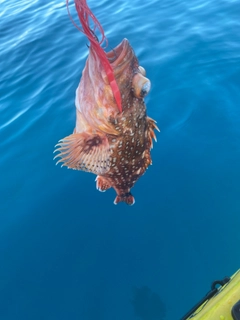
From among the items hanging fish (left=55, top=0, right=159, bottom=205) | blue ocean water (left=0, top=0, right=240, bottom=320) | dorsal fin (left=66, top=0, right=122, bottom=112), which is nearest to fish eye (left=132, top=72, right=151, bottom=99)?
hanging fish (left=55, top=0, right=159, bottom=205)

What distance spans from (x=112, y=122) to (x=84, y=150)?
0.37 m

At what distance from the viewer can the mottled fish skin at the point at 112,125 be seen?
2.32 metres

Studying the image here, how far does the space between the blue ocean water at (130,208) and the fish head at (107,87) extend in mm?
2538

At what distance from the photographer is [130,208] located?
5.03 m

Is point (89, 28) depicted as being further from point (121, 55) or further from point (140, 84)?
point (140, 84)

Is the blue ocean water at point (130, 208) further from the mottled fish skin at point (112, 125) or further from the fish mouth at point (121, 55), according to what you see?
the fish mouth at point (121, 55)

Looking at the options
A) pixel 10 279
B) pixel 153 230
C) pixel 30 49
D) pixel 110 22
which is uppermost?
pixel 30 49

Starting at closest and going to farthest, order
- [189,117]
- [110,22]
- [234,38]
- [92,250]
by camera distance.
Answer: [92,250], [189,117], [234,38], [110,22]

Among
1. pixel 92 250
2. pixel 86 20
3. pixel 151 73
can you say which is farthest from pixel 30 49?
pixel 86 20

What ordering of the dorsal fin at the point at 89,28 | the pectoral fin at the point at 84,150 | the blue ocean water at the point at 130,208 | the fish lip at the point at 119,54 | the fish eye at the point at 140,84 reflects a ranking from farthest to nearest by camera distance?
the blue ocean water at the point at 130,208
the pectoral fin at the point at 84,150
the fish eye at the point at 140,84
the fish lip at the point at 119,54
the dorsal fin at the point at 89,28

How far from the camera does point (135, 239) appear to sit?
15.5 feet

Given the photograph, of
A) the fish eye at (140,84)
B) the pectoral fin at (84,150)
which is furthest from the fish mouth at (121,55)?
the pectoral fin at (84,150)

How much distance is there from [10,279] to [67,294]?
33.8 inches

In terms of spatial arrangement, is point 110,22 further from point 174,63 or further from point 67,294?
point 67,294
